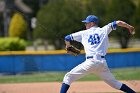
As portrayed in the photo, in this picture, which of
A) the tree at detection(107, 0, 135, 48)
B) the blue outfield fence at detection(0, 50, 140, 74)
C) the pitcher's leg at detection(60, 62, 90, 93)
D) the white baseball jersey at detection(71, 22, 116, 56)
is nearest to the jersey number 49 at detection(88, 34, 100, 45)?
the white baseball jersey at detection(71, 22, 116, 56)

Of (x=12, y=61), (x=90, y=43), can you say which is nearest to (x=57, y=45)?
(x=12, y=61)

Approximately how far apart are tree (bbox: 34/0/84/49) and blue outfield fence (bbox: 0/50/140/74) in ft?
40.4

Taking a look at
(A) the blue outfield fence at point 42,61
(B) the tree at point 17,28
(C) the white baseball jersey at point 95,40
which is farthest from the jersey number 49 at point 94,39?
(B) the tree at point 17,28

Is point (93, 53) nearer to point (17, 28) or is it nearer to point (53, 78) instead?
point (53, 78)

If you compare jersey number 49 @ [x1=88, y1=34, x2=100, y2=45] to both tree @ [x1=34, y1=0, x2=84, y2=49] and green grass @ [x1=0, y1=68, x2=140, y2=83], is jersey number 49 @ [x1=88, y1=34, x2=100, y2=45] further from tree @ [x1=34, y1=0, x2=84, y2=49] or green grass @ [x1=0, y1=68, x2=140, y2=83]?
tree @ [x1=34, y1=0, x2=84, y2=49]

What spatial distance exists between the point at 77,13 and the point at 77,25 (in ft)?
3.97

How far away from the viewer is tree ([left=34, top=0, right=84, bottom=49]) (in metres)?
34.8

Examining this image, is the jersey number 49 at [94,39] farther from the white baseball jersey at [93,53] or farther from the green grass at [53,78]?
the green grass at [53,78]

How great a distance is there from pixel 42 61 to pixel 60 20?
13529 millimetres

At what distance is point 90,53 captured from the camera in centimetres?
941

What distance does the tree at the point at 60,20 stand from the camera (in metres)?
34.8

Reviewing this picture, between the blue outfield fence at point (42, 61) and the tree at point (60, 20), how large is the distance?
40.4 feet

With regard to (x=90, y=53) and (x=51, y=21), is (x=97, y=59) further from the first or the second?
(x=51, y=21)

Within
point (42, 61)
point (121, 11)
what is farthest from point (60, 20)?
point (42, 61)
